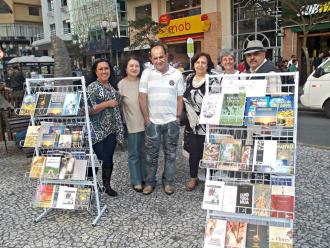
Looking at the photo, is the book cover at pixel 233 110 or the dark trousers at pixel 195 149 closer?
the book cover at pixel 233 110

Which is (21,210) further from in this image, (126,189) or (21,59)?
(21,59)

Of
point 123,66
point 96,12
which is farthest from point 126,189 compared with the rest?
point 96,12

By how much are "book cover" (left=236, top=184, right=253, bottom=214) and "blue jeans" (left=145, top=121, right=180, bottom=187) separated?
1.66 meters

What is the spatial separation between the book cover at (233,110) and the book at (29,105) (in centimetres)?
204

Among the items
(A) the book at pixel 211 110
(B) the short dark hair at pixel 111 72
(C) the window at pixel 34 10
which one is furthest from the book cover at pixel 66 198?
(C) the window at pixel 34 10

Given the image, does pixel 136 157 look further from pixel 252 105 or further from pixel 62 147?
pixel 252 105

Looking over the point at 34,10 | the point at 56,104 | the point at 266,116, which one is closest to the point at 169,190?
the point at 56,104

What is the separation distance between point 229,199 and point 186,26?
21.9 meters

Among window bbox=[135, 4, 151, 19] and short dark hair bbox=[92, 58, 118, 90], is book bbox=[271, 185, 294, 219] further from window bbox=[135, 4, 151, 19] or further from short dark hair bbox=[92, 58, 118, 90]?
window bbox=[135, 4, 151, 19]

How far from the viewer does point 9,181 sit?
16.9ft

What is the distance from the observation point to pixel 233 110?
8.50 feet

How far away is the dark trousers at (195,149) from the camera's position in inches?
170

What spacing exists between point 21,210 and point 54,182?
29.0 inches

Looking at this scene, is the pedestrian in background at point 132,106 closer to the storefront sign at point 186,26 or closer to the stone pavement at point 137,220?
the stone pavement at point 137,220
